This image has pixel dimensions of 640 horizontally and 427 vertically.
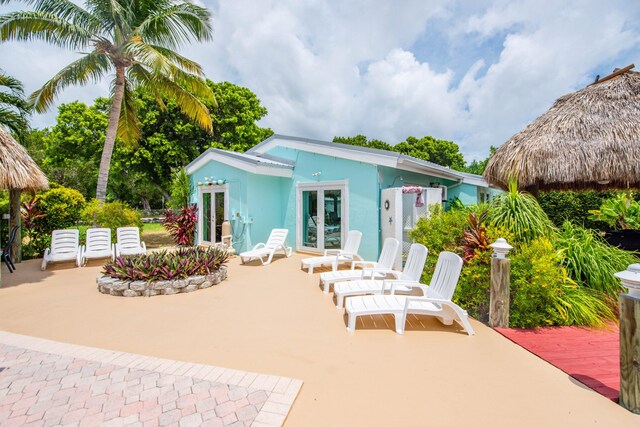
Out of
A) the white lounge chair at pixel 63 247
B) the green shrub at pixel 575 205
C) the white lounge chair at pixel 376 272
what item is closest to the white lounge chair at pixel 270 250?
the white lounge chair at pixel 376 272

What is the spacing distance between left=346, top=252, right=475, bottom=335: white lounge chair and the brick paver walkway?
1.85 meters

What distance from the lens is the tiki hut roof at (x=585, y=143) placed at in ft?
24.3

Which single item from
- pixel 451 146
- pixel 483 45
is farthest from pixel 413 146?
pixel 483 45

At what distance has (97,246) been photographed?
10.6 m

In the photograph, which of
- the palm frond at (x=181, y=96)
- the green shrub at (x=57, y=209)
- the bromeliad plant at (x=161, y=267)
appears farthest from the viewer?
the palm frond at (x=181, y=96)

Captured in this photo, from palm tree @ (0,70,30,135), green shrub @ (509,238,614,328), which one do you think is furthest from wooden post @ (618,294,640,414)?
palm tree @ (0,70,30,135)

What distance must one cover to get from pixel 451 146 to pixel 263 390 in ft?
142

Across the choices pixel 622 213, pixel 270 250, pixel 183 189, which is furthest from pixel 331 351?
pixel 183 189

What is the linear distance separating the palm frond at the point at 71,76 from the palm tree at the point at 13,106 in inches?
110

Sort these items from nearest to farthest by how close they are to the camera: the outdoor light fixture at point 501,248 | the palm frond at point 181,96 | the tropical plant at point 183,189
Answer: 1. the outdoor light fixture at point 501,248
2. the palm frond at point 181,96
3. the tropical plant at point 183,189

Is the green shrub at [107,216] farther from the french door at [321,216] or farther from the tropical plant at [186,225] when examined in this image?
the french door at [321,216]

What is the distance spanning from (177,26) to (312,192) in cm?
885

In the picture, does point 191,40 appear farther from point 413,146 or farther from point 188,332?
point 413,146

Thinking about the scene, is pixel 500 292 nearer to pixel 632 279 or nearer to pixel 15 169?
pixel 632 279
